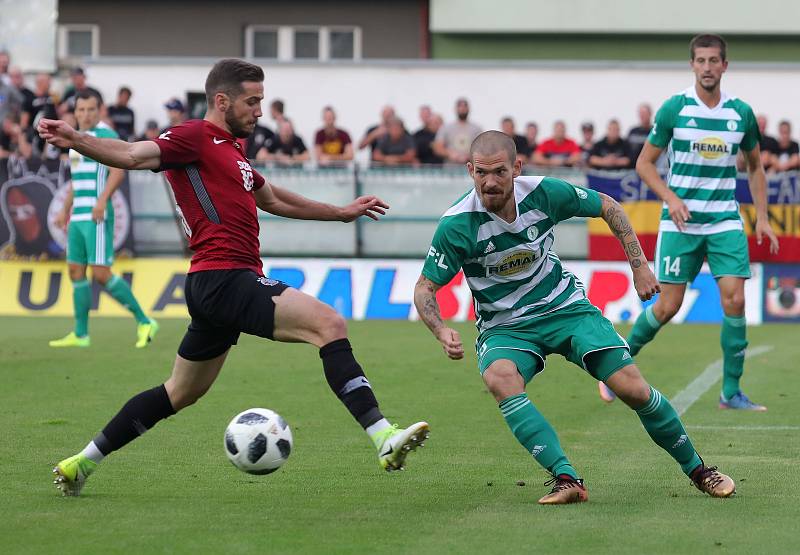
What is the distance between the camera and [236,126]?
6707mm

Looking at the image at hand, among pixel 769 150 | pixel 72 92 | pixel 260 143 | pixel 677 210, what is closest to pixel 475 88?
pixel 260 143

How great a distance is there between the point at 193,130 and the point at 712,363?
26.2 feet

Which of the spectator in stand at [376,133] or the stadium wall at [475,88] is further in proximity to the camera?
the stadium wall at [475,88]

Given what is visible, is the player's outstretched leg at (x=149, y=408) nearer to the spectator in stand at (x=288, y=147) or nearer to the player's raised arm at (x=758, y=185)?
the player's raised arm at (x=758, y=185)

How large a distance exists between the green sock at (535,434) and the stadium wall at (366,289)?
12106mm

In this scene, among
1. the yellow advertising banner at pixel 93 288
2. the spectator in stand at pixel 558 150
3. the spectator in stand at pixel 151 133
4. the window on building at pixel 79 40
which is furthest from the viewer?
the window on building at pixel 79 40

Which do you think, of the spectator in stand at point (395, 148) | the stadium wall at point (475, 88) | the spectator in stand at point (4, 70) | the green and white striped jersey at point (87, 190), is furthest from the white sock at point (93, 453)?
the stadium wall at point (475, 88)

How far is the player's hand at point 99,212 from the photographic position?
45.3 feet

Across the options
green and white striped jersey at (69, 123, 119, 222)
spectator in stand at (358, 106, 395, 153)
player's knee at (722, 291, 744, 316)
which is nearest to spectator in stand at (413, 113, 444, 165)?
spectator in stand at (358, 106, 395, 153)

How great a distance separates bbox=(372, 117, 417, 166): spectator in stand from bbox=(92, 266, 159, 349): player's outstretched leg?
6871 mm

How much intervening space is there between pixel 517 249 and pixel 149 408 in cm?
189

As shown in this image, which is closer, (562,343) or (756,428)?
(562,343)

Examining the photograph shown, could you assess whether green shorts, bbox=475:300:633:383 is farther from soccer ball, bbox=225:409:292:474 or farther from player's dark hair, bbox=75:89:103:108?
player's dark hair, bbox=75:89:103:108

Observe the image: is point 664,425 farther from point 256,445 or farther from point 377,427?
point 256,445
